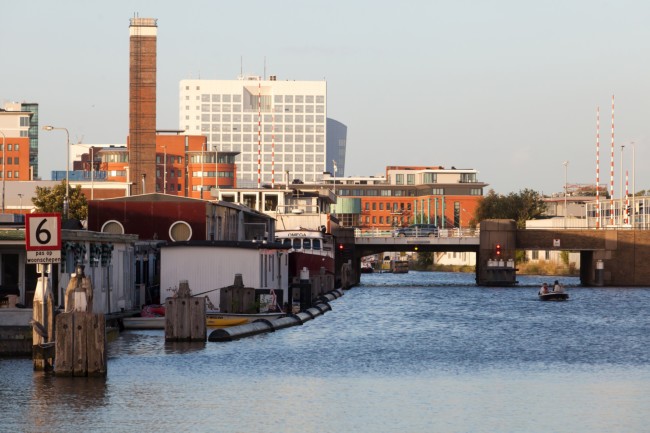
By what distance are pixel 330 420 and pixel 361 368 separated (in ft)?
44.9

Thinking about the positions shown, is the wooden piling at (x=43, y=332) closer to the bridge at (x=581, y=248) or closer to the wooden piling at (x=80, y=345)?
the wooden piling at (x=80, y=345)

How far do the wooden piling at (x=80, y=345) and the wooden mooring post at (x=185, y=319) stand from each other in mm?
12962

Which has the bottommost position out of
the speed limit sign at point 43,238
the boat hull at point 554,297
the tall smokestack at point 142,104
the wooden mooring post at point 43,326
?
the boat hull at point 554,297

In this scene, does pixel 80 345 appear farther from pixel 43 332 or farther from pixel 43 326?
pixel 43 332

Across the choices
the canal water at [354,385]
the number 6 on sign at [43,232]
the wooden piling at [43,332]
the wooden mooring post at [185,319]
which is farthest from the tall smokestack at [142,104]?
the number 6 on sign at [43,232]

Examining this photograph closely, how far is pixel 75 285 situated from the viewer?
39.0 m

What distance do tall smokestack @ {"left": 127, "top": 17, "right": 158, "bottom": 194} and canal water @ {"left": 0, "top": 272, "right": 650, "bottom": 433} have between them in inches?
3269

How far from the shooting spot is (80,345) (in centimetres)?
3828

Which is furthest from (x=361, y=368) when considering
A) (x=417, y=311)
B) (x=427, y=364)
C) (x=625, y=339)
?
(x=417, y=311)

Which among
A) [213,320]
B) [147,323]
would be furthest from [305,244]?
[147,323]

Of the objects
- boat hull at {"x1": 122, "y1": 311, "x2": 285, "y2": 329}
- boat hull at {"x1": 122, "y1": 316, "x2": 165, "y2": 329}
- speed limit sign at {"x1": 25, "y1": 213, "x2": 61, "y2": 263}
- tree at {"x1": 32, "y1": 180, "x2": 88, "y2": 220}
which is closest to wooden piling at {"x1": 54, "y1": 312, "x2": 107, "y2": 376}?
speed limit sign at {"x1": 25, "y1": 213, "x2": 61, "y2": 263}

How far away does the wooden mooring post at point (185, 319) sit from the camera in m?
51.7


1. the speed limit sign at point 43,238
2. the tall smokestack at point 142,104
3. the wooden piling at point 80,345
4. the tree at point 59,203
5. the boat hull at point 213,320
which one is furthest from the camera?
the tall smokestack at point 142,104

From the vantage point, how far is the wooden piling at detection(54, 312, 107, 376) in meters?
37.1
